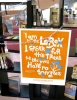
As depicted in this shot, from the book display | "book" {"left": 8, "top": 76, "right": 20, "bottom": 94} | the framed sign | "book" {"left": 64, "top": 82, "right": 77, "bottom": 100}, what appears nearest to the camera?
the framed sign

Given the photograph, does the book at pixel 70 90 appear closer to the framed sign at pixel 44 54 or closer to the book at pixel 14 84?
the framed sign at pixel 44 54

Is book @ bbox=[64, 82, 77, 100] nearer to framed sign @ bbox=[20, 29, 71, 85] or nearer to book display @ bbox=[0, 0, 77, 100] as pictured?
book display @ bbox=[0, 0, 77, 100]

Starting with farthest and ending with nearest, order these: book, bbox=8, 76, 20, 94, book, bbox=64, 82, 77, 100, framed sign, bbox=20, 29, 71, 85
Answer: book, bbox=8, 76, 20, 94, book, bbox=64, 82, 77, 100, framed sign, bbox=20, 29, 71, 85

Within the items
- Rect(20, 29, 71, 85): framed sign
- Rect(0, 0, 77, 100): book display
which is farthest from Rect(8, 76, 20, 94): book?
Rect(20, 29, 71, 85): framed sign

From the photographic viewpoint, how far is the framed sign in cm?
126

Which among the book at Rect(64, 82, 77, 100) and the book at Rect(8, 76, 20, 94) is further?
the book at Rect(8, 76, 20, 94)

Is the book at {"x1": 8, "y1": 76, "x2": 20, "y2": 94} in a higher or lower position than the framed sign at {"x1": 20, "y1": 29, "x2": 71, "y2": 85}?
lower

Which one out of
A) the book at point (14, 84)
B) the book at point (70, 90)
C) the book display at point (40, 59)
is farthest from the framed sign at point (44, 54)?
the book at point (14, 84)

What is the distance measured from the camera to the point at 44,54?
1.32 meters

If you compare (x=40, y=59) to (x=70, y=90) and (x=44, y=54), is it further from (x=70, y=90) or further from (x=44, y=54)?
(x=70, y=90)

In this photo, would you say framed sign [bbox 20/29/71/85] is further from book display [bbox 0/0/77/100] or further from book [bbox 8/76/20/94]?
book [bbox 8/76/20/94]

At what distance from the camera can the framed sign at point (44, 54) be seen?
49.6 inches

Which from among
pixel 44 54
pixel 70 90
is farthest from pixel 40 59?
pixel 70 90

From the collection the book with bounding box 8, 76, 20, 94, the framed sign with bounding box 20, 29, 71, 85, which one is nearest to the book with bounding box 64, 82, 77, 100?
the framed sign with bounding box 20, 29, 71, 85
